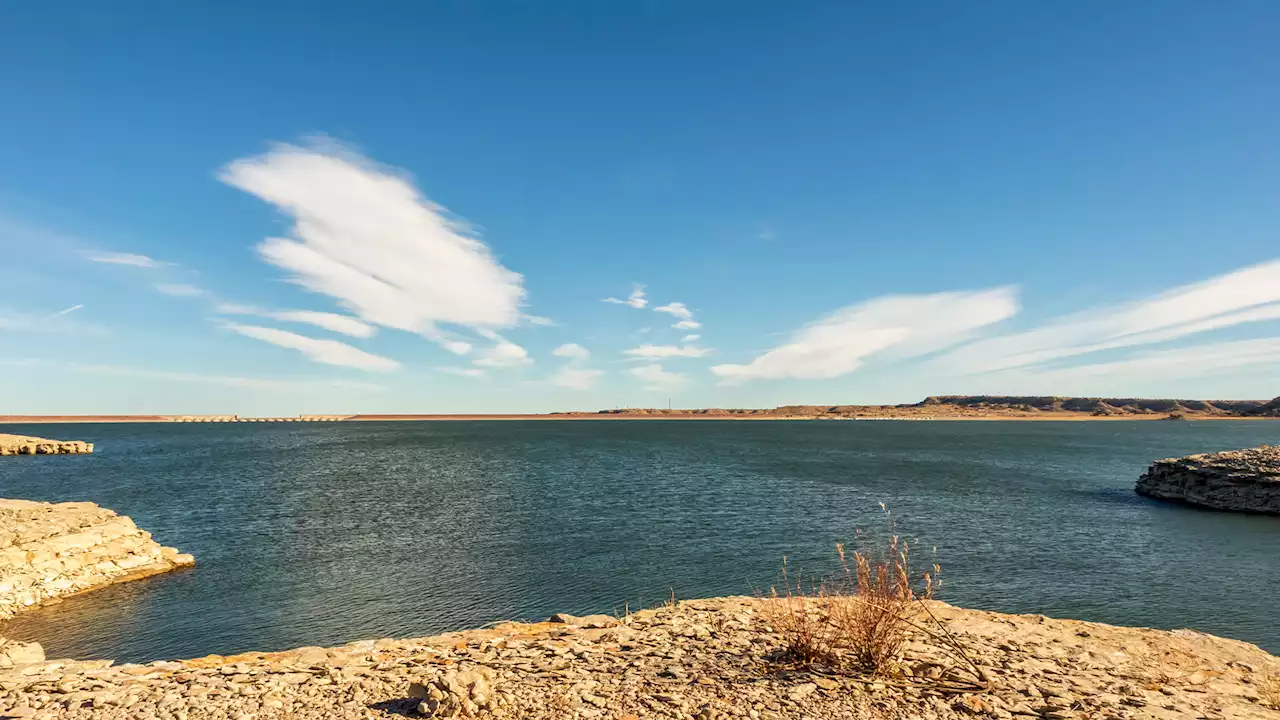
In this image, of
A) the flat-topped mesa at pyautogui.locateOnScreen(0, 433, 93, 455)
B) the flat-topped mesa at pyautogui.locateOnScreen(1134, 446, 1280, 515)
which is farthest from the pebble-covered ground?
the flat-topped mesa at pyautogui.locateOnScreen(0, 433, 93, 455)

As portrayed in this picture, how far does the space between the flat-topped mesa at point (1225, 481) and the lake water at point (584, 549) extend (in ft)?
6.55

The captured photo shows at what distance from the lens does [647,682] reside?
9375 millimetres

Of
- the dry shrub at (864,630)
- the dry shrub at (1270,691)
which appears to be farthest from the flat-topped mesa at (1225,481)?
the dry shrub at (864,630)

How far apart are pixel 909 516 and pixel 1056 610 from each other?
20.0 m

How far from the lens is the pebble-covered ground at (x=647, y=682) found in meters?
8.27

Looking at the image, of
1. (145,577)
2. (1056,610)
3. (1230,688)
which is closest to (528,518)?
(145,577)

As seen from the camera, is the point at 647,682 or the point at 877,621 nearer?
the point at 647,682

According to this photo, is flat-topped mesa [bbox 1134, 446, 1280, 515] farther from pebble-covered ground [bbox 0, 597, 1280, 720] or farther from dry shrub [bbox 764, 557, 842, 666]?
dry shrub [bbox 764, 557, 842, 666]

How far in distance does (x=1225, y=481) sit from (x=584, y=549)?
44758mm

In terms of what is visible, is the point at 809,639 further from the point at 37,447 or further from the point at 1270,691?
the point at 37,447

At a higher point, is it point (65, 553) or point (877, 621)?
point (877, 621)

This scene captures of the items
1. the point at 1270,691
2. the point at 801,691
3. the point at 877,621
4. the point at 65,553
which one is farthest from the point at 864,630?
the point at 65,553

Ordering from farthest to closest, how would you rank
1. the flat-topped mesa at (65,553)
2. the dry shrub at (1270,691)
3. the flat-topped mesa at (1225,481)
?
1. the flat-topped mesa at (1225,481)
2. the flat-topped mesa at (65,553)
3. the dry shrub at (1270,691)

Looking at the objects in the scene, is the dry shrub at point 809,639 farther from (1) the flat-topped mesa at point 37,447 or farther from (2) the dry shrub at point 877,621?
(1) the flat-topped mesa at point 37,447
